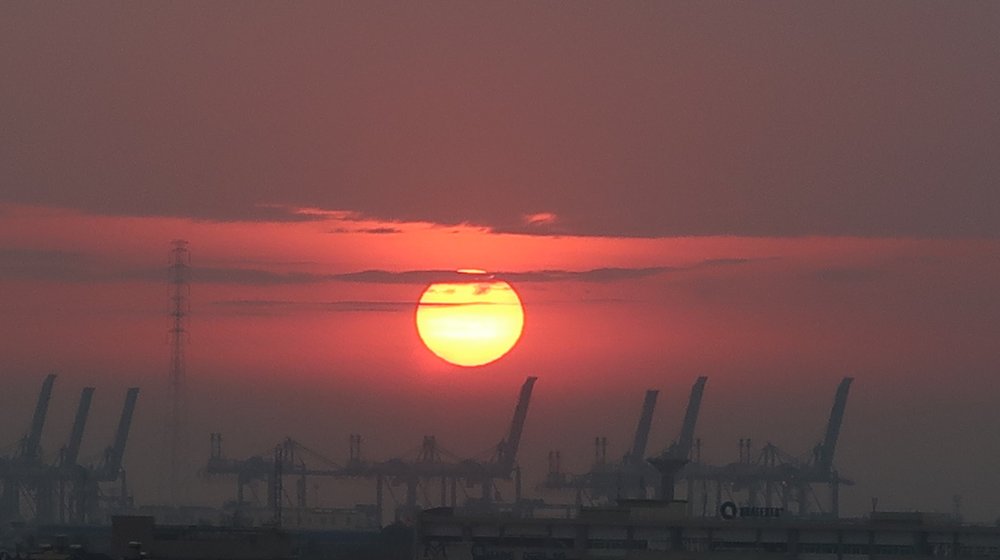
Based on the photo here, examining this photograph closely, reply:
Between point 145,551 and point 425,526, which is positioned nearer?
point 145,551

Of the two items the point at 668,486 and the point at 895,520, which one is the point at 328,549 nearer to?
the point at 668,486

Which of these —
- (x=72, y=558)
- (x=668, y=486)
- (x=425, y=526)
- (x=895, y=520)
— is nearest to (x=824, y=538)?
(x=895, y=520)

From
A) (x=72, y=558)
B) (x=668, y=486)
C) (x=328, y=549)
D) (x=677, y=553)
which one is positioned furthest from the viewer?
(x=328, y=549)

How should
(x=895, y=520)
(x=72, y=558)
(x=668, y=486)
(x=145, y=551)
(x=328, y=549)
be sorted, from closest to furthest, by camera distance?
(x=72, y=558)
(x=145, y=551)
(x=895, y=520)
(x=668, y=486)
(x=328, y=549)

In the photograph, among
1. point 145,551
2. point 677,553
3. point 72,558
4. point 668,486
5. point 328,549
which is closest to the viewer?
point 72,558

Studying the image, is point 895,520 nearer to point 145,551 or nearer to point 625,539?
point 625,539

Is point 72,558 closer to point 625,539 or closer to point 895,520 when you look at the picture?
point 625,539

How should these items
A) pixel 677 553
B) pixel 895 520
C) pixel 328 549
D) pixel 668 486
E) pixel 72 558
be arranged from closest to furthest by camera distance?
1. pixel 72 558
2. pixel 677 553
3. pixel 895 520
4. pixel 668 486
5. pixel 328 549

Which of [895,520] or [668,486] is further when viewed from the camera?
[668,486]

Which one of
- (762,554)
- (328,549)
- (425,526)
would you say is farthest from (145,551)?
(328,549)
